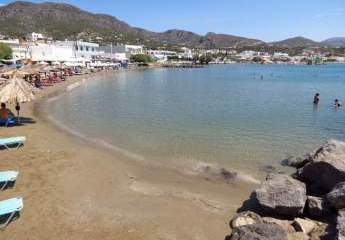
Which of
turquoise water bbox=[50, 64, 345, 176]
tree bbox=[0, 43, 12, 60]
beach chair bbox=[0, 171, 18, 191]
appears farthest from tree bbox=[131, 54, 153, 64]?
beach chair bbox=[0, 171, 18, 191]

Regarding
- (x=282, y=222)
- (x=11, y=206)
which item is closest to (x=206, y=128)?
(x=282, y=222)

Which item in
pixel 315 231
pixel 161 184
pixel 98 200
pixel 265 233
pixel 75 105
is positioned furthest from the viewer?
pixel 75 105

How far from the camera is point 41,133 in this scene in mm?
17734

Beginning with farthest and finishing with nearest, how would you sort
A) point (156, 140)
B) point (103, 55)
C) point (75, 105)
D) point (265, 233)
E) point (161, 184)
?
point (103, 55) → point (75, 105) → point (156, 140) → point (161, 184) → point (265, 233)

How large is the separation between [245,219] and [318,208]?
169cm

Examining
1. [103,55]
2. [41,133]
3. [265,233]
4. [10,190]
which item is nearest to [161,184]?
[10,190]

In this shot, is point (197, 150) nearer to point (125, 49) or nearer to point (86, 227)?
point (86, 227)

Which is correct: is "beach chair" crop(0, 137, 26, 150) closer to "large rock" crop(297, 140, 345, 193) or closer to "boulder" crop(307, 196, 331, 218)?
"large rock" crop(297, 140, 345, 193)

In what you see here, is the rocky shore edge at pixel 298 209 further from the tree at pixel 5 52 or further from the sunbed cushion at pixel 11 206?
the tree at pixel 5 52

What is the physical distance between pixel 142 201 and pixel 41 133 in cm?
983

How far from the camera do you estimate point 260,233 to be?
22.0 ft

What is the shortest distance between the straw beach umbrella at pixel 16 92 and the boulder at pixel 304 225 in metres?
14.2

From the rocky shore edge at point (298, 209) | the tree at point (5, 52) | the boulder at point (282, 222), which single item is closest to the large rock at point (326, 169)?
the rocky shore edge at point (298, 209)

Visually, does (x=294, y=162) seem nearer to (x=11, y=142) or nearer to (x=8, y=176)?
(x=8, y=176)
